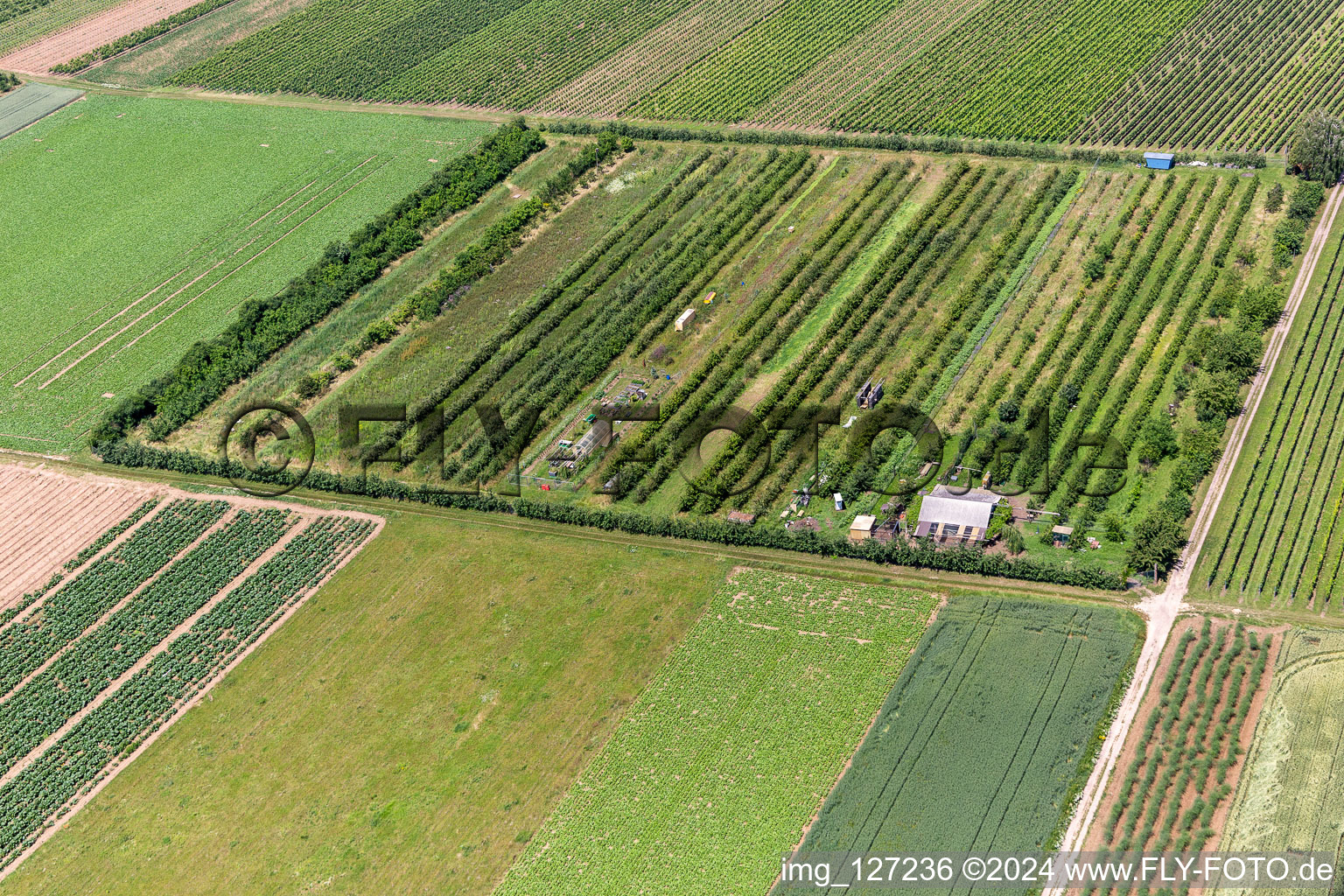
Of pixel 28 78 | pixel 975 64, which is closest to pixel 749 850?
pixel 975 64

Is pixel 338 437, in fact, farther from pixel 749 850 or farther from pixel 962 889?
pixel 962 889

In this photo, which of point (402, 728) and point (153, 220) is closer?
point (402, 728)

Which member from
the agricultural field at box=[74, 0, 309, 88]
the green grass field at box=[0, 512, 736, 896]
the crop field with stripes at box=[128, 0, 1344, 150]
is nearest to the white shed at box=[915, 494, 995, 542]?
the green grass field at box=[0, 512, 736, 896]

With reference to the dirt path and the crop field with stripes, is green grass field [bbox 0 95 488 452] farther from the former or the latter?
the dirt path

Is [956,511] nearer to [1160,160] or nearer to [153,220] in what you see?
[1160,160]

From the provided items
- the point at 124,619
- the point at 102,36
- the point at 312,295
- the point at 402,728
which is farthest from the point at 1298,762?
the point at 102,36

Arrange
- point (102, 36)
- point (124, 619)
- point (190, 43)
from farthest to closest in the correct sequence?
1. point (102, 36)
2. point (190, 43)
3. point (124, 619)
